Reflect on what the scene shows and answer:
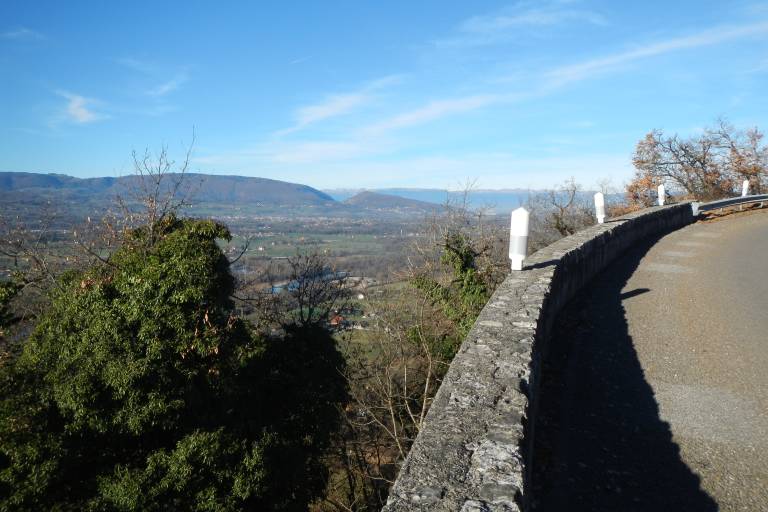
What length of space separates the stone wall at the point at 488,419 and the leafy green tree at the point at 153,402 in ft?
19.2

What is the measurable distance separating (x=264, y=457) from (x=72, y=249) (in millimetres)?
8165

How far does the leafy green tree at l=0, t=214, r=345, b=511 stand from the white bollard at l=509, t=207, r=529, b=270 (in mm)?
5668

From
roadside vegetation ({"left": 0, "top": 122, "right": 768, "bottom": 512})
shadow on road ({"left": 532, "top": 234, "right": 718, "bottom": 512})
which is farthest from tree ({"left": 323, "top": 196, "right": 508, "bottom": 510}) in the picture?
shadow on road ({"left": 532, "top": 234, "right": 718, "bottom": 512})

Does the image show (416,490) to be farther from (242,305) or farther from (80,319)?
(242,305)

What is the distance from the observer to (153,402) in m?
7.76

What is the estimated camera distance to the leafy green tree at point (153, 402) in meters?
7.13

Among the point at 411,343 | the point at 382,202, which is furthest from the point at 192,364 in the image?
the point at 382,202

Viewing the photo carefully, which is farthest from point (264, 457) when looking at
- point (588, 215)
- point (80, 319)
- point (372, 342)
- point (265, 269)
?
point (588, 215)

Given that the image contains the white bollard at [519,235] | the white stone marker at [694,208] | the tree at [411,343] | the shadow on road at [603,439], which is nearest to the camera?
the shadow on road at [603,439]

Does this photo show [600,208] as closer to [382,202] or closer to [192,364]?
[192,364]

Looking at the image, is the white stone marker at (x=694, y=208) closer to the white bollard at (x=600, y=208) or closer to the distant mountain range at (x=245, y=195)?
the white bollard at (x=600, y=208)

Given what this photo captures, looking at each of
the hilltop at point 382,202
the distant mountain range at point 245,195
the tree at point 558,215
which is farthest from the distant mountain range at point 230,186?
the tree at point 558,215

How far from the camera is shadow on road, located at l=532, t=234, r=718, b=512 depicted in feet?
9.40

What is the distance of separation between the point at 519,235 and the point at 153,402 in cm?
630
